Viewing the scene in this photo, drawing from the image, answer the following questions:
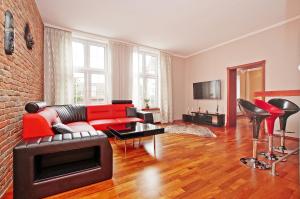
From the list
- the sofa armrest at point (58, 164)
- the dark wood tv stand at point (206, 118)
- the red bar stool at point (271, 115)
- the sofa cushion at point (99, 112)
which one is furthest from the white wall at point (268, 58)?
the sofa armrest at point (58, 164)

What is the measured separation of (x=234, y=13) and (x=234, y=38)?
5.30 feet

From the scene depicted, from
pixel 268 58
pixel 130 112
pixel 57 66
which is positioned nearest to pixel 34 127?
pixel 57 66

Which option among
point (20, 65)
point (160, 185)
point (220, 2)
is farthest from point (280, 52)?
point (20, 65)

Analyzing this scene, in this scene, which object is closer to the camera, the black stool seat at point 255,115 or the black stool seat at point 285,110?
the black stool seat at point 255,115

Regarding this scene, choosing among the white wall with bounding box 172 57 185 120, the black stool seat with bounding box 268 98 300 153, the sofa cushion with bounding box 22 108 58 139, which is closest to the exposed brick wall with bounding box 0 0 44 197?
the sofa cushion with bounding box 22 108 58 139

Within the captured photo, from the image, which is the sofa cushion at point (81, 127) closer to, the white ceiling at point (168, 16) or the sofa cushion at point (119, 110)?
the sofa cushion at point (119, 110)

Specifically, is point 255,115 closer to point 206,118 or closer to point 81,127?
point 81,127

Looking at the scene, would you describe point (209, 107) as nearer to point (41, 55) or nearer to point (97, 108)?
point (97, 108)

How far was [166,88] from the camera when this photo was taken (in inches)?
233

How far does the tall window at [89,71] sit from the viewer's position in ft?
14.4

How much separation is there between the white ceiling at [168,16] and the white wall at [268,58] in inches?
11.6

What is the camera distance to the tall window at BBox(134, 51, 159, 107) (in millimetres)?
5445

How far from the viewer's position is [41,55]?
367 centimetres

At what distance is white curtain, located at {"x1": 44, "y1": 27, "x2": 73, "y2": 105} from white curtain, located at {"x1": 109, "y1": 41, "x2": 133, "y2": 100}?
1237 mm
